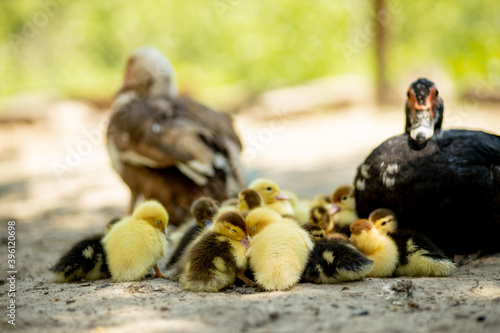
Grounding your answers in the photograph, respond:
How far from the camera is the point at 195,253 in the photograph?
3.10 meters

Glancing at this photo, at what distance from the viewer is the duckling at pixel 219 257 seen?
9.82ft

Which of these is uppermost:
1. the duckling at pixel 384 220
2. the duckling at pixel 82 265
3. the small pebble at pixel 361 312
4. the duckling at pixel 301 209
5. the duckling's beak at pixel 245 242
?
the duckling at pixel 384 220

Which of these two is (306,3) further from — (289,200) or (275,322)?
(275,322)

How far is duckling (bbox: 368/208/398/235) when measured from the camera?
339 centimetres

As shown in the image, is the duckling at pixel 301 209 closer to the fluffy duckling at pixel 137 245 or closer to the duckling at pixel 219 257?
the duckling at pixel 219 257

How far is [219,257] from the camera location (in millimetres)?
3031

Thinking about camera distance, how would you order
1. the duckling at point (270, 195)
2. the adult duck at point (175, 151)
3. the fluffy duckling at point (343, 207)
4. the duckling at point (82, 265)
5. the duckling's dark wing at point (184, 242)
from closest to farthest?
the duckling at point (82, 265) < the duckling's dark wing at point (184, 242) < the fluffy duckling at point (343, 207) < the duckling at point (270, 195) < the adult duck at point (175, 151)

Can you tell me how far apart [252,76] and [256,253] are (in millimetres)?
14016

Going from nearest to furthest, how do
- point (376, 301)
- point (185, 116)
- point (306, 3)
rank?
point (376, 301), point (185, 116), point (306, 3)

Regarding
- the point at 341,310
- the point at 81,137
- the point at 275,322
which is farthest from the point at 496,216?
the point at 81,137

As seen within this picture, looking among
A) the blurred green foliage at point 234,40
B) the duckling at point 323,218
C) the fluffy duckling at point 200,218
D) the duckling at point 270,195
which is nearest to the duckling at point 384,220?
the duckling at point 323,218

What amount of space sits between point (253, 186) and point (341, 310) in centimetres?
189

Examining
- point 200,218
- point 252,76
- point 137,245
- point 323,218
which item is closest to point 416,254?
point 323,218

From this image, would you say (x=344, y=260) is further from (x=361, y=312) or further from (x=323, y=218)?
(x=323, y=218)
